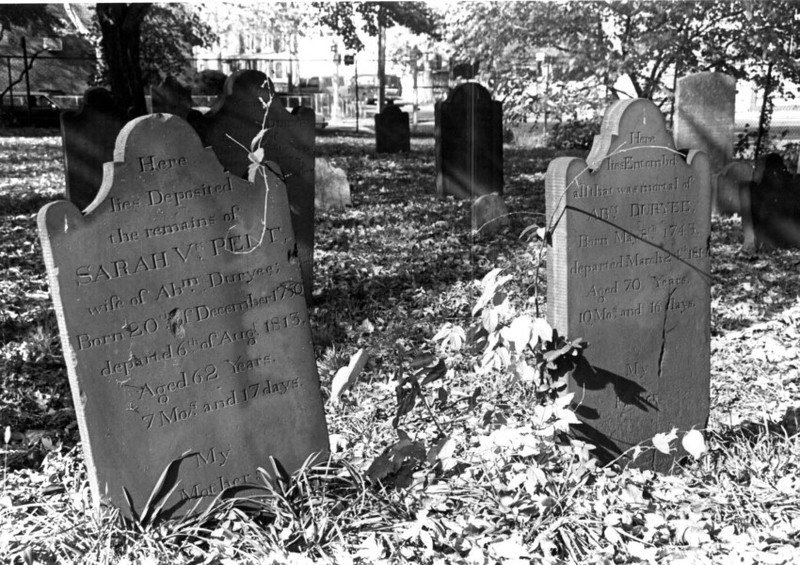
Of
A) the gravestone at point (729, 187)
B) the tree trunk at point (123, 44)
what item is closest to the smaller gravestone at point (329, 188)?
the gravestone at point (729, 187)

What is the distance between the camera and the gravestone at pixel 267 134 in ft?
20.5

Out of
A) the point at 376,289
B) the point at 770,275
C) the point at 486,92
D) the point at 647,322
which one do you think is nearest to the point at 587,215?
the point at 647,322

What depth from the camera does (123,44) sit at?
61.6 ft

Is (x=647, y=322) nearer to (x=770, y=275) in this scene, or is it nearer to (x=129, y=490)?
(x=129, y=490)

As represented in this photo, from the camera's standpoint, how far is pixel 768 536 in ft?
11.1

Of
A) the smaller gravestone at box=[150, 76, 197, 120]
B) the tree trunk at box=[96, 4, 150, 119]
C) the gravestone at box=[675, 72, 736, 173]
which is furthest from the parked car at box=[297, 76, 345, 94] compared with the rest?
the gravestone at box=[675, 72, 736, 173]

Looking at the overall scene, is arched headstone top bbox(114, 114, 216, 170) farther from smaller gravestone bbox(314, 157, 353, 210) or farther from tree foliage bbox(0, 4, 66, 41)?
tree foliage bbox(0, 4, 66, 41)

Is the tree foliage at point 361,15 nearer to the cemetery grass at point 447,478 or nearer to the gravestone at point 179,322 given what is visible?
the cemetery grass at point 447,478

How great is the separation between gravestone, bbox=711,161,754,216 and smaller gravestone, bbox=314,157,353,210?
4.58 meters

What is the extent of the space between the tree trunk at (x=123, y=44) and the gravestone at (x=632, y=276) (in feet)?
51.7

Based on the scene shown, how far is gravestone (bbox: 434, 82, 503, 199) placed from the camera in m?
11.3

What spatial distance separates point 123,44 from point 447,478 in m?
17.3

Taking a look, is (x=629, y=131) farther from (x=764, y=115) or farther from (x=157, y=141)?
(x=764, y=115)

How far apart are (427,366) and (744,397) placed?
222 cm
